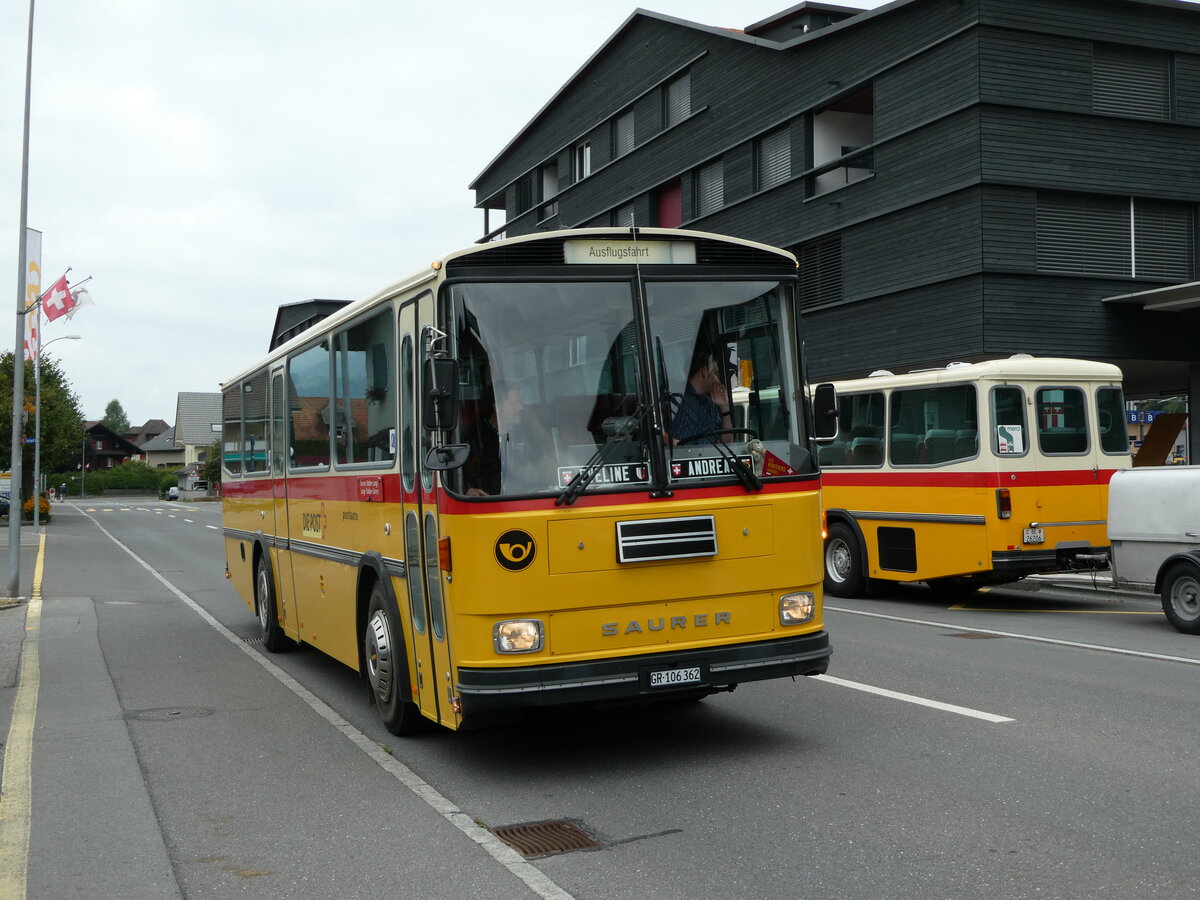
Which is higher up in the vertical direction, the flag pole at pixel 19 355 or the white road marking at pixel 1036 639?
the flag pole at pixel 19 355

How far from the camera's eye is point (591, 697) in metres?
6.41

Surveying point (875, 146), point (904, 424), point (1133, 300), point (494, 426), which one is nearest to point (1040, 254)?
point (1133, 300)

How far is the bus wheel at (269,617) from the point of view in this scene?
11898 mm

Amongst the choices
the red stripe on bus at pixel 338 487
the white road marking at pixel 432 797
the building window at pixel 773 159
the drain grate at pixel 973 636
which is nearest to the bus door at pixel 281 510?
the red stripe on bus at pixel 338 487

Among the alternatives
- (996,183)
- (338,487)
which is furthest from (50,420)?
(338,487)

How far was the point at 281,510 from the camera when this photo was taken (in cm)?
1121

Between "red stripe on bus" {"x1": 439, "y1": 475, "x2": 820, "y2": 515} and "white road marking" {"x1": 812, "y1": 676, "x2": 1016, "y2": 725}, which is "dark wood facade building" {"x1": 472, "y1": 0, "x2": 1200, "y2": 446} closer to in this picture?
"white road marking" {"x1": 812, "y1": 676, "x2": 1016, "y2": 725}

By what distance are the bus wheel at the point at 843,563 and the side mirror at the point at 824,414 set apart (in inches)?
361

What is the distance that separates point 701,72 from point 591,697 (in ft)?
97.3

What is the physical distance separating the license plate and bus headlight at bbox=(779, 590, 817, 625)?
2.12ft

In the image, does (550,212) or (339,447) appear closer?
(339,447)

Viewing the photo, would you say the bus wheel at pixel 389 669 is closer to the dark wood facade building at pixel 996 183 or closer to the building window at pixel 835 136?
the dark wood facade building at pixel 996 183

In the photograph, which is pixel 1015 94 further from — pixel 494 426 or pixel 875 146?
pixel 494 426

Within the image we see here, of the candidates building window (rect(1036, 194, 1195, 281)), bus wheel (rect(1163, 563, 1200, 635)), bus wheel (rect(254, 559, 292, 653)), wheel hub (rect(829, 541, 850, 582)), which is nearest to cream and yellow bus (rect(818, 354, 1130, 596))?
wheel hub (rect(829, 541, 850, 582))
